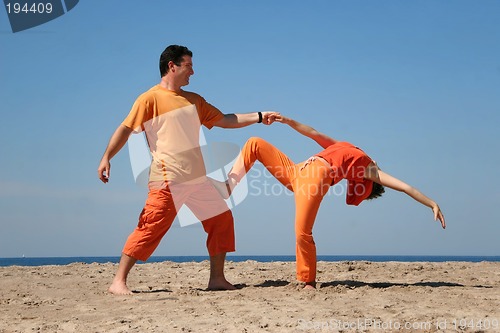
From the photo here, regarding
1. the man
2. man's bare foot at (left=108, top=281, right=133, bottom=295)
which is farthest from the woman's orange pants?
man's bare foot at (left=108, top=281, right=133, bottom=295)

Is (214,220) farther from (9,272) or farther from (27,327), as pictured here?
(9,272)

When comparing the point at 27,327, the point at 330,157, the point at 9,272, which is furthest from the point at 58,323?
the point at 9,272

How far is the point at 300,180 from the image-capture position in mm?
5770

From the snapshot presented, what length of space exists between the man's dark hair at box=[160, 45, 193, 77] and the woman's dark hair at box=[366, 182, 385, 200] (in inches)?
90.8

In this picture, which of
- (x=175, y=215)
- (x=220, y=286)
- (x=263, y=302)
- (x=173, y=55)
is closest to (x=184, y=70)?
(x=173, y=55)

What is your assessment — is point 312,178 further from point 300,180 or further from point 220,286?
point 220,286

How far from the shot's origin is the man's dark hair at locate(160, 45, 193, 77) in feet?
18.8

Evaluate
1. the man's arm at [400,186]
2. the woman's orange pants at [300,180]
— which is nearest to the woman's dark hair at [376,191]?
the man's arm at [400,186]

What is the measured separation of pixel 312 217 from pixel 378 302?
1.10m

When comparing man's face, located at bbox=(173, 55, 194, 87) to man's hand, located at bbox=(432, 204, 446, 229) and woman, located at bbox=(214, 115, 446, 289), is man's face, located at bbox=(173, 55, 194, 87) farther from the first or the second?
man's hand, located at bbox=(432, 204, 446, 229)

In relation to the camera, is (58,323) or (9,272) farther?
(9,272)

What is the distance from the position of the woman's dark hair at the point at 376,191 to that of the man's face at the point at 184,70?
2184 mm

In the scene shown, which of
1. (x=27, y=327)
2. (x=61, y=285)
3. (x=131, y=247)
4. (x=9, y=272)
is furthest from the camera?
(x=9, y=272)

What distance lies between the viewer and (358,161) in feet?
19.0
